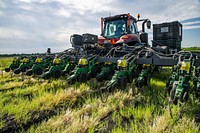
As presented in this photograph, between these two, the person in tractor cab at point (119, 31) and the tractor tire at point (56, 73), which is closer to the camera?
the tractor tire at point (56, 73)

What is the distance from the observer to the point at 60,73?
5172 millimetres

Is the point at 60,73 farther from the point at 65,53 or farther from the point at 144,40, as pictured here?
the point at 144,40

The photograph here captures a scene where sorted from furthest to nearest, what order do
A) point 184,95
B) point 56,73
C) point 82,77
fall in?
point 56,73 → point 82,77 → point 184,95

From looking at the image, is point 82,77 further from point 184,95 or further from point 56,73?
point 184,95

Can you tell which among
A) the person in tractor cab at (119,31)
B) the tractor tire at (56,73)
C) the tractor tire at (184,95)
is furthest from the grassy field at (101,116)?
the person in tractor cab at (119,31)

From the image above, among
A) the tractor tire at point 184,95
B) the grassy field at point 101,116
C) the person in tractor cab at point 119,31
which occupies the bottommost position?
the grassy field at point 101,116

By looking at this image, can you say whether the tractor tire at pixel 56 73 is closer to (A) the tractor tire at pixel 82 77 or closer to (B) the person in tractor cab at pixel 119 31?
(A) the tractor tire at pixel 82 77

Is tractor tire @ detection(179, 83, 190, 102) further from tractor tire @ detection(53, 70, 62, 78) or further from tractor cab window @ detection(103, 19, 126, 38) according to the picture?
tractor cab window @ detection(103, 19, 126, 38)

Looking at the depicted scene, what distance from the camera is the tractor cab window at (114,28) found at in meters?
7.17

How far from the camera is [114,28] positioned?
7484 mm

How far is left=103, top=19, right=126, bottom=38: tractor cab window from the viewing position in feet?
23.5

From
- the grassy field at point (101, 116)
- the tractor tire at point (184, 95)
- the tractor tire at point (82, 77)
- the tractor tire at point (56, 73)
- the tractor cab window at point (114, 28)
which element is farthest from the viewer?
the tractor cab window at point (114, 28)

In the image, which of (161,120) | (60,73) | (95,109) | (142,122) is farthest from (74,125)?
(60,73)

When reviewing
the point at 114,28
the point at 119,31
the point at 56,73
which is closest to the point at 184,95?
the point at 56,73
